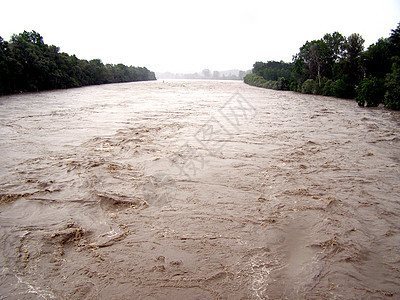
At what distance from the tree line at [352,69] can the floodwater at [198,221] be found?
13.8 metres

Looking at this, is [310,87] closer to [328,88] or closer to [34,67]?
[328,88]

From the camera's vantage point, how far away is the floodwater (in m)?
2.53

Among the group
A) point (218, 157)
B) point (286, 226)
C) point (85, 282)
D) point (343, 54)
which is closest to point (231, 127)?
point (218, 157)

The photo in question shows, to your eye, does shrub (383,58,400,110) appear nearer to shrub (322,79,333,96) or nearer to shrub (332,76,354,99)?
shrub (332,76,354,99)

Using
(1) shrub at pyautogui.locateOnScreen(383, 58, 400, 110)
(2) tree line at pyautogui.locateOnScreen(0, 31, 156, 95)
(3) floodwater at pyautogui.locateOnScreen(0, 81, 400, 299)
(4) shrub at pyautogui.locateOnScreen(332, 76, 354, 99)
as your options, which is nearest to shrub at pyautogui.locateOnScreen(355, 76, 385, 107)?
(1) shrub at pyautogui.locateOnScreen(383, 58, 400, 110)

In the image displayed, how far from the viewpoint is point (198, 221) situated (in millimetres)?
3656

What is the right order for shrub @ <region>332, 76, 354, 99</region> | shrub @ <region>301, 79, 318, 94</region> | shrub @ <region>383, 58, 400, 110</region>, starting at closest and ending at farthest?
shrub @ <region>383, 58, 400, 110</region>, shrub @ <region>332, 76, 354, 99</region>, shrub @ <region>301, 79, 318, 94</region>

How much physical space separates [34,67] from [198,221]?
33.7 meters

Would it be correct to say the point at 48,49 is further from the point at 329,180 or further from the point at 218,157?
the point at 329,180

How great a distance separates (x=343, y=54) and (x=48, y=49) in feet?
138

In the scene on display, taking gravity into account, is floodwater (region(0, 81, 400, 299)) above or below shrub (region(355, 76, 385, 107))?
below

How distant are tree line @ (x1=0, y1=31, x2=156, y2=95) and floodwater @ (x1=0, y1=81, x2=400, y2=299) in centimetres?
2359

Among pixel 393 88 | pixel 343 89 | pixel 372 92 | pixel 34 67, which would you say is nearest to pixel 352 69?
pixel 343 89

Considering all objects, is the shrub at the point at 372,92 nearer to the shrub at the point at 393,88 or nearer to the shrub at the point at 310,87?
the shrub at the point at 393,88
